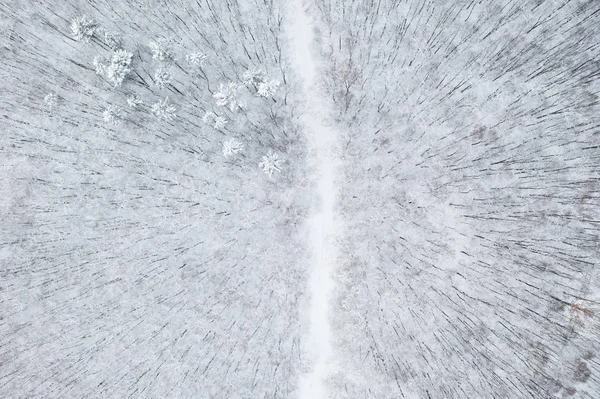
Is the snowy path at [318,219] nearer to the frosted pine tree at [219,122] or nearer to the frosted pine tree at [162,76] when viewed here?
the frosted pine tree at [219,122]

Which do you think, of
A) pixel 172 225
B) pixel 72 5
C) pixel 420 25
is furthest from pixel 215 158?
Answer: pixel 420 25

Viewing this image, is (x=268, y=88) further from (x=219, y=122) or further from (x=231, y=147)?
(x=231, y=147)

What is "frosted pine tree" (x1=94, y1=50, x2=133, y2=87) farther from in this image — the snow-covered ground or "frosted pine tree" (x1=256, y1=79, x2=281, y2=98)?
"frosted pine tree" (x1=256, y1=79, x2=281, y2=98)

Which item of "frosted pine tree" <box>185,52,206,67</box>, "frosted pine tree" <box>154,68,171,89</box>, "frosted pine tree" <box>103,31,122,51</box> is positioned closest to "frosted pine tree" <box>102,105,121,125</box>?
"frosted pine tree" <box>154,68,171,89</box>

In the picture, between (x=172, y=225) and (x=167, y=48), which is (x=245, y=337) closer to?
(x=172, y=225)

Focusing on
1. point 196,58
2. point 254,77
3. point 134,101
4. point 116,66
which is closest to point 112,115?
point 134,101
